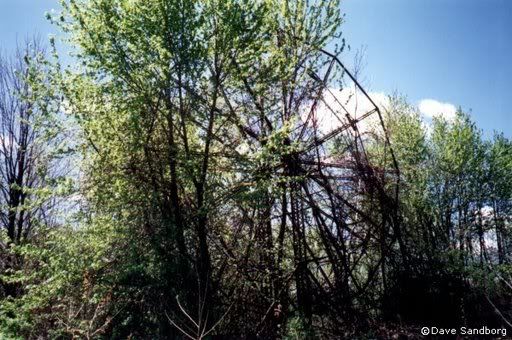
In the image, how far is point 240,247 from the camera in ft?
29.9

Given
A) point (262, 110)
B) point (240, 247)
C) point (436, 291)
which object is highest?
point (262, 110)

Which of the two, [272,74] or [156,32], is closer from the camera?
[156,32]

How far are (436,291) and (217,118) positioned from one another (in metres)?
6.63

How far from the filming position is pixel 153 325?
7793 millimetres

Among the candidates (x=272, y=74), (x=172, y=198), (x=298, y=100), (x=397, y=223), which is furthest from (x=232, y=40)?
(x=397, y=223)

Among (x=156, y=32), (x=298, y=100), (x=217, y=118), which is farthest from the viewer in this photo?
(x=298, y=100)

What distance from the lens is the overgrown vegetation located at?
7.50 metres

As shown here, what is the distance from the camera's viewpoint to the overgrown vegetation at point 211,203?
7500 mm

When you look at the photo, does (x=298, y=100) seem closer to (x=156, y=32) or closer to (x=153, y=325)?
(x=156, y=32)

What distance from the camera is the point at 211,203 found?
8.01 metres

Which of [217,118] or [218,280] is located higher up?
[217,118]

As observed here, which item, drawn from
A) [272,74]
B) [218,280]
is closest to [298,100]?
[272,74]

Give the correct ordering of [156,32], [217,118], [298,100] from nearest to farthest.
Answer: [156,32]
[217,118]
[298,100]

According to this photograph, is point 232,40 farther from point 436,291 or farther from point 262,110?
point 436,291
